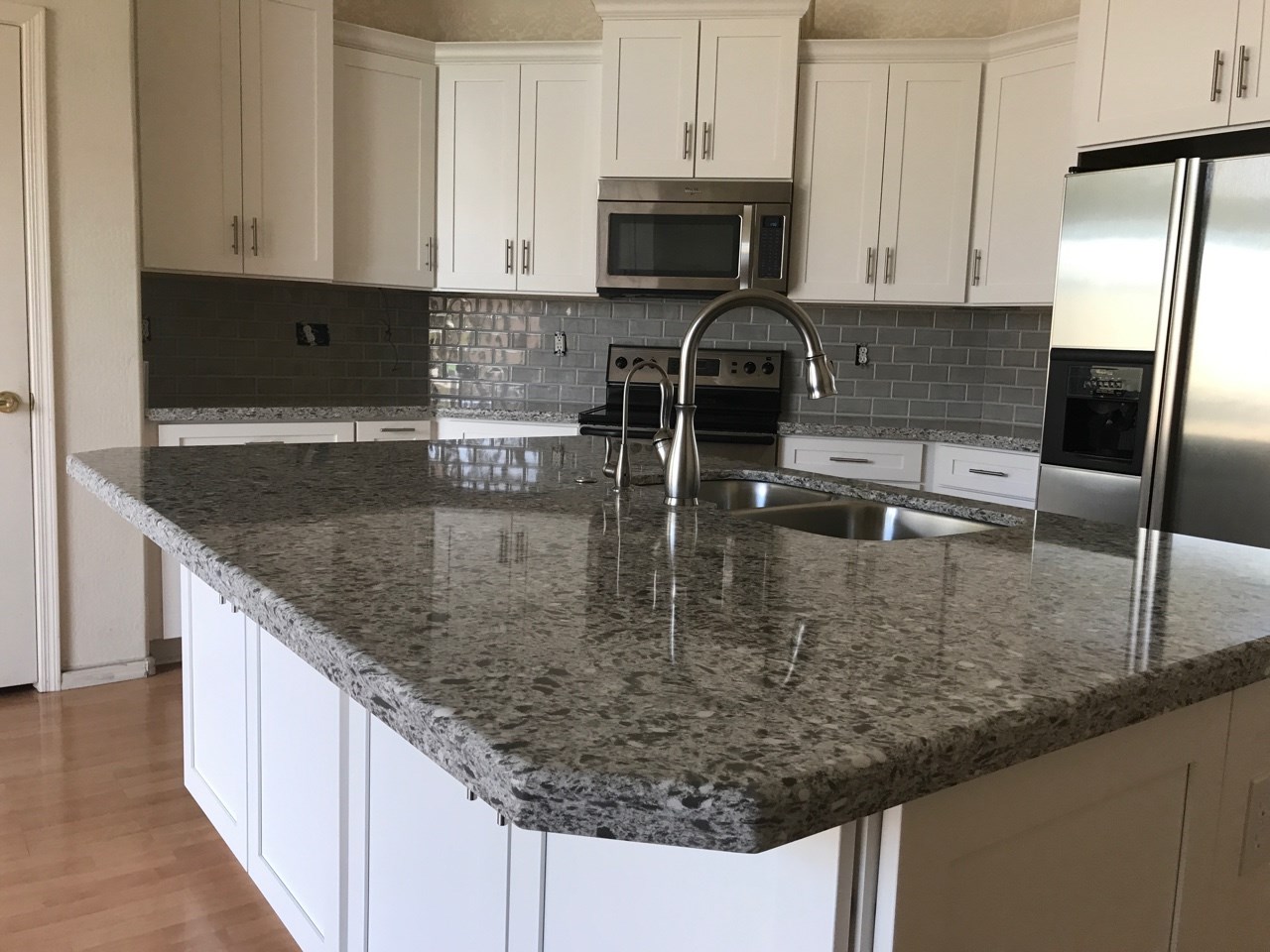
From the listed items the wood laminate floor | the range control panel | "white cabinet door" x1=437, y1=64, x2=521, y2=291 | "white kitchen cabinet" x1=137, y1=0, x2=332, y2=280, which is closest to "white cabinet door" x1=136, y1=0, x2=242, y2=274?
"white kitchen cabinet" x1=137, y1=0, x2=332, y2=280

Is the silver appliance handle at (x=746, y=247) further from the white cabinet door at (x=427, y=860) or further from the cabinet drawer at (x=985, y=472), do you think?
the white cabinet door at (x=427, y=860)

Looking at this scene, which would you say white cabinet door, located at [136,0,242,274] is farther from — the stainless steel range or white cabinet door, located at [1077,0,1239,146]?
white cabinet door, located at [1077,0,1239,146]

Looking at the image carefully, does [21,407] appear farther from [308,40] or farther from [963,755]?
[963,755]

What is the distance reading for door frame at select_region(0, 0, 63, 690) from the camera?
3.19 meters

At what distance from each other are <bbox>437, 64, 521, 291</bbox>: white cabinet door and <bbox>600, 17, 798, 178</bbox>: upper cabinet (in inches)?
17.5

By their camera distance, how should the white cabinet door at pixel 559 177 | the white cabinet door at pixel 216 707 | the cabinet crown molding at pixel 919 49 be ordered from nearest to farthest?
1. the white cabinet door at pixel 216 707
2. the cabinet crown molding at pixel 919 49
3. the white cabinet door at pixel 559 177

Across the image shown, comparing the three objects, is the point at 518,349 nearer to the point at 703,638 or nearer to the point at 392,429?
the point at 392,429

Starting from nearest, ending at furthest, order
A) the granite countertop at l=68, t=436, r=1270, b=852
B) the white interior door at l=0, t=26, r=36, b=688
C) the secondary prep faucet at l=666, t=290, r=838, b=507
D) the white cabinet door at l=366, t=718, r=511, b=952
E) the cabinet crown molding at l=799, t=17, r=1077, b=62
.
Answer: the granite countertop at l=68, t=436, r=1270, b=852 < the white cabinet door at l=366, t=718, r=511, b=952 < the secondary prep faucet at l=666, t=290, r=838, b=507 < the white interior door at l=0, t=26, r=36, b=688 < the cabinet crown molding at l=799, t=17, r=1077, b=62

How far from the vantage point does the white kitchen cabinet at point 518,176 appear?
4258mm

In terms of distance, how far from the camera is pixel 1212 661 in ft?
2.97

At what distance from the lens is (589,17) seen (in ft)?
15.3

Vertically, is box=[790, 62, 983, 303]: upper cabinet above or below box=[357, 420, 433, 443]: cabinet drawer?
above

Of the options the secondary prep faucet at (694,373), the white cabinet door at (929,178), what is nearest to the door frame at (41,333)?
the secondary prep faucet at (694,373)

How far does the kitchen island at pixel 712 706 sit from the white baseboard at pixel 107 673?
6.86 ft
